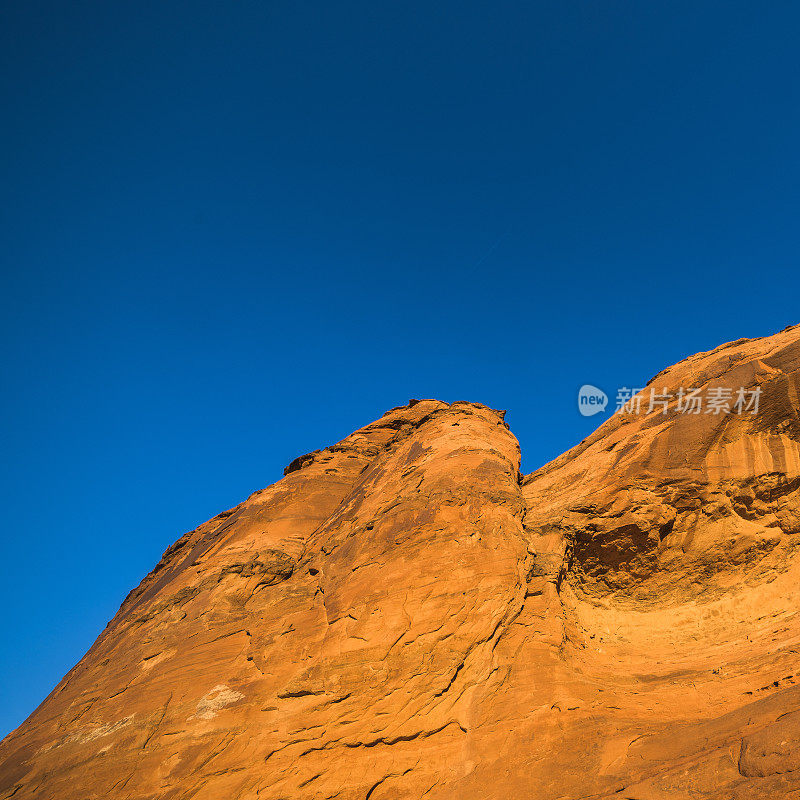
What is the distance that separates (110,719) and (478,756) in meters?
7.88

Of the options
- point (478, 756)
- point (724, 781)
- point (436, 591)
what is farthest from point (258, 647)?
point (724, 781)

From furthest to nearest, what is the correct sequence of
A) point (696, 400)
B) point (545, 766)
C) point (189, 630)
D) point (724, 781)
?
point (696, 400) < point (189, 630) < point (545, 766) < point (724, 781)

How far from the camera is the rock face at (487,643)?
9.02 m

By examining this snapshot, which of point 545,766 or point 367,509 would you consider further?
point 367,509

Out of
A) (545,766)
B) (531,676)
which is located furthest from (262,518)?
(545,766)

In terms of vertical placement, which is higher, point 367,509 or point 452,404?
point 452,404

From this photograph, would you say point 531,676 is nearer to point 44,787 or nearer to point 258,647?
point 258,647

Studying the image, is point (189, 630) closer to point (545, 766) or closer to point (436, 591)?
point (436, 591)

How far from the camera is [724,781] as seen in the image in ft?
21.5

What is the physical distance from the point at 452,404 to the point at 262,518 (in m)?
9.70

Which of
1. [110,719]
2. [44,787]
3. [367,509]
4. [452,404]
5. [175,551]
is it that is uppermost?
[452,404]

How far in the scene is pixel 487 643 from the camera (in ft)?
36.2

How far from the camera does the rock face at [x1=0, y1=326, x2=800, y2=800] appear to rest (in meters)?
9.02

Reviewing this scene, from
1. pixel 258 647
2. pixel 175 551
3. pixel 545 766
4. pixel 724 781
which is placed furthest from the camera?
pixel 175 551
